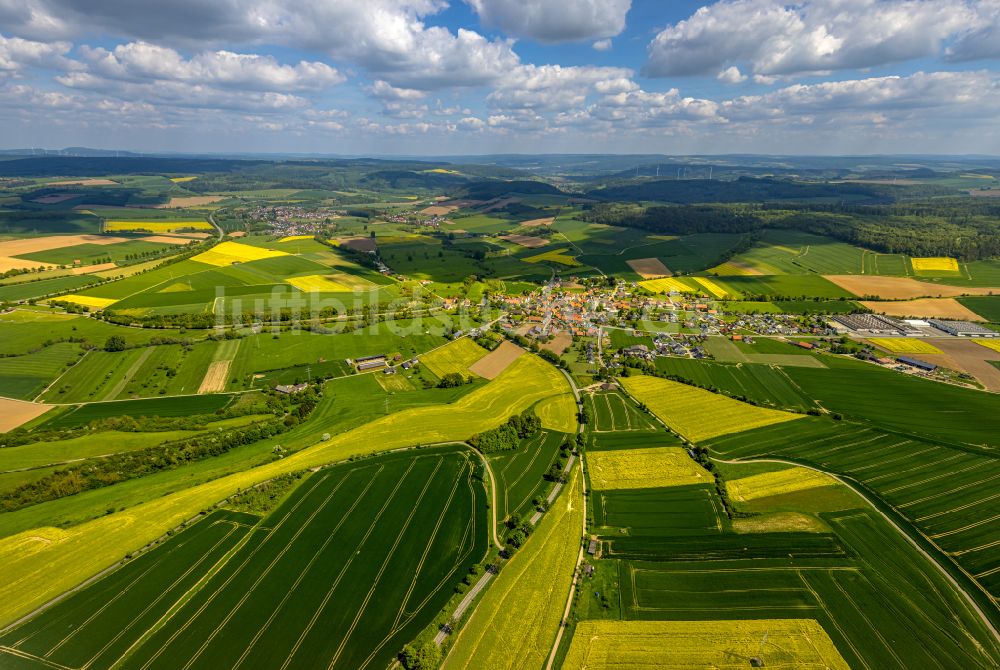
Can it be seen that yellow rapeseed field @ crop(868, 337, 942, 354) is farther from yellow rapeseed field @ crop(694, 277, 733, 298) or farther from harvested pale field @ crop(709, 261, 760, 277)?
harvested pale field @ crop(709, 261, 760, 277)

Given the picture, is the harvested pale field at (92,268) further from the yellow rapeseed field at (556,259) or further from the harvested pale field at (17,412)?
the yellow rapeseed field at (556,259)

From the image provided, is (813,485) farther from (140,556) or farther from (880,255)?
(880,255)

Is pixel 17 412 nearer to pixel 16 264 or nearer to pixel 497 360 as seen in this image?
pixel 497 360

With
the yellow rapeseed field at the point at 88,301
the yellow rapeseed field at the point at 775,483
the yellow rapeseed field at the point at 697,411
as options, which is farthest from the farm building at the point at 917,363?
the yellow rapeseed field at the point at 88,301

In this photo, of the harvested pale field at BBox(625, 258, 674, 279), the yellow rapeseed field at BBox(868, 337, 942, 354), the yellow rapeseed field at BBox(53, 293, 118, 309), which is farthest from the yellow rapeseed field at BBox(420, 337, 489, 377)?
the yellow rapeseed field at BBox(53, 293, 118, 309)

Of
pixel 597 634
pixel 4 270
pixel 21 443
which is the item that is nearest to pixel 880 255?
pixel 597 634

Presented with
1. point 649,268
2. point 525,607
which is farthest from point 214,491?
point 649,268
